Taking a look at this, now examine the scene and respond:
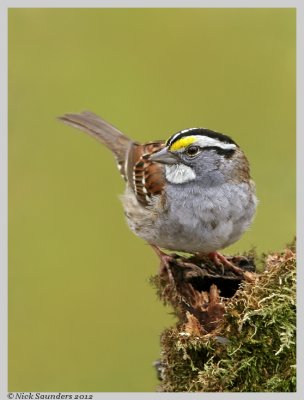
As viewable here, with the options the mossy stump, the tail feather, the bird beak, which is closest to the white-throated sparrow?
the bird beak

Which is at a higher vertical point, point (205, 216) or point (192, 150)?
point (192, 150)

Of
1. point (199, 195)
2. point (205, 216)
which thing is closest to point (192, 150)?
point (199, 195)

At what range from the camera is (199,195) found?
190 inches

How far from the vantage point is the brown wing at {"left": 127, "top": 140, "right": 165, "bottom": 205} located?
5.16m

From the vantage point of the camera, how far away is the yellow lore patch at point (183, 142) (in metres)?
4.65

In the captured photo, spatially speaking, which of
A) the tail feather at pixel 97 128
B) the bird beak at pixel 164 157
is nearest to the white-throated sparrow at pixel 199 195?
the bird beak at pixel 164 157

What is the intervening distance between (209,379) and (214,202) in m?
1.54

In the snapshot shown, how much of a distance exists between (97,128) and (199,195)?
6.60ft

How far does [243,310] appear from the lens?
3525 mm

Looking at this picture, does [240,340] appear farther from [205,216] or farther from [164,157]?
[164,157]

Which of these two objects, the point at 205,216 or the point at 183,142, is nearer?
the point at 183,142

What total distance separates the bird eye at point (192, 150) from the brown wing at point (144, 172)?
0.43 meters

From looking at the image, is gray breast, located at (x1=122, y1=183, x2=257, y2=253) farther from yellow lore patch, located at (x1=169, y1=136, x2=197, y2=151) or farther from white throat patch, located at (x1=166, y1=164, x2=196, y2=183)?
yellow lore patch, located at (x1=169, y1=136, x2=197, y2=151)

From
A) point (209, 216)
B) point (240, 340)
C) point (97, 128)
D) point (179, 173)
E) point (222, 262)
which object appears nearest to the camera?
point (240, 340)
